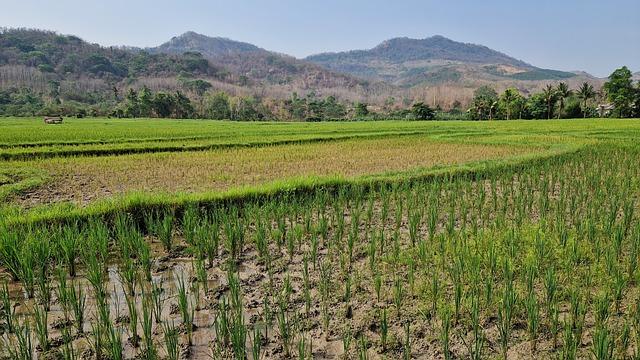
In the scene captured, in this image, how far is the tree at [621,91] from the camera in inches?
1801

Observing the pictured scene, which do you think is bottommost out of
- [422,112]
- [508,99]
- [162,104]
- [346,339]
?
[346,339]

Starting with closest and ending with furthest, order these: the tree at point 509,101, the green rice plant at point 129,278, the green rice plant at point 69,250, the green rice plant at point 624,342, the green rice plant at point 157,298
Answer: the green rice plant at point 624,342, the green rice plant at point 157,298, the green rice plant at point 129,278, the green rice plant at point 69,250, the tree at point 509,101

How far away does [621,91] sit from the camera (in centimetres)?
4725

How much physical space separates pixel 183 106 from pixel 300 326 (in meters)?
60.1

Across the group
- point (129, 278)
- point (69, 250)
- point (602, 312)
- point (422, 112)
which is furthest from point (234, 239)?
point (422, 112)

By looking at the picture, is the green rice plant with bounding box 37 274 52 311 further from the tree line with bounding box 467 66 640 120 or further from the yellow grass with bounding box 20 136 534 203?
the tree line with bounding box 467 66 640 120

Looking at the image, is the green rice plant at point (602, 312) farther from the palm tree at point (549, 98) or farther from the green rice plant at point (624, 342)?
the palm tree at point (549, 98)

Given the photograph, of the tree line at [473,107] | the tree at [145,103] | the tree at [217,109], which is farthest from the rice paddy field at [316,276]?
the tree at [217,109]

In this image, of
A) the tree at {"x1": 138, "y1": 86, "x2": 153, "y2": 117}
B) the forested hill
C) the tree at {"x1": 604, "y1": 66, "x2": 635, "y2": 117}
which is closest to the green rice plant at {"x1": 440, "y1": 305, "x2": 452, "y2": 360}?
the tree at {"x1": 604, "y1": 66, "x2": 635, "y2": 117}

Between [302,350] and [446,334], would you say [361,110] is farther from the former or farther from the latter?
[302,350]

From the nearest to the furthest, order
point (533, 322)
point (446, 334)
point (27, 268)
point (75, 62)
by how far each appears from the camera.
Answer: point (446, 334) < point (533, 322) < point (27, 268) < point (75, 62)

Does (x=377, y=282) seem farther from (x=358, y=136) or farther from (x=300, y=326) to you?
(x=358, y=136)

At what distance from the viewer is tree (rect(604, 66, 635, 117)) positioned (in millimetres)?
45750

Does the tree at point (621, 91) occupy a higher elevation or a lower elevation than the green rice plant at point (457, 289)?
higher
